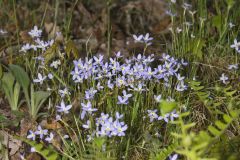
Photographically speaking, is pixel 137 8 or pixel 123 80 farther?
pixel 137 8

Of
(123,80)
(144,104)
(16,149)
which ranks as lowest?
(16,149)

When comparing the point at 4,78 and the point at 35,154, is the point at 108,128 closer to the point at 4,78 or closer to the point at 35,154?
the point at 35,154

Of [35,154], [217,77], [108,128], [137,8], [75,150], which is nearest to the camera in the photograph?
[108,128]

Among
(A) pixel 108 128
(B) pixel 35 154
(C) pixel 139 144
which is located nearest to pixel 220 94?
(C) pixel 139 144

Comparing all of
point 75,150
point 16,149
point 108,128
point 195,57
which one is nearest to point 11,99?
point 16,149

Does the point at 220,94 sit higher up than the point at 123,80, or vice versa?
the point at 123,80

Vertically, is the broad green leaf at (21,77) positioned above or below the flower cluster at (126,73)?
below

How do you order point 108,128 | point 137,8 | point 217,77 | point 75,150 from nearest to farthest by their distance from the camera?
point 108,128 → point 75,150 → point 217,77 → point 137,8

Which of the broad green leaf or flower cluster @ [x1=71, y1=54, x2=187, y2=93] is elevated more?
flower cluster @ [x1=71, y1=54, x2=187, y2=93]

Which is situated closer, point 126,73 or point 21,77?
point 126,73

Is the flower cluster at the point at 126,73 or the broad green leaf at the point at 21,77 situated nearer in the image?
the flower cluster at the point at 126,73

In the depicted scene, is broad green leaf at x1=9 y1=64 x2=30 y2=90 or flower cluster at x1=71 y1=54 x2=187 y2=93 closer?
flower cluster at x1=71 y1=54 x2=187 y2=93
